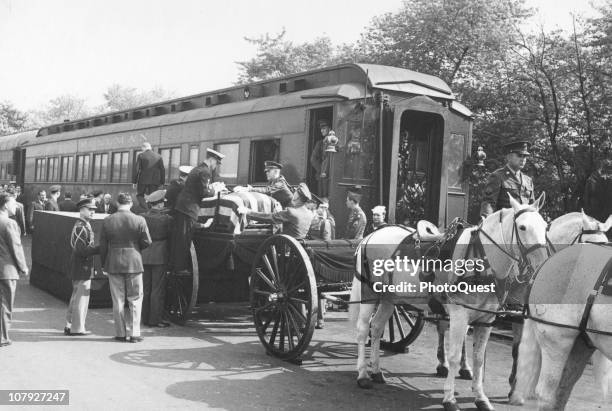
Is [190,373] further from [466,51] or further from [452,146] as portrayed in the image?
[466,51]

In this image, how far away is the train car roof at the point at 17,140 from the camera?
26.8m

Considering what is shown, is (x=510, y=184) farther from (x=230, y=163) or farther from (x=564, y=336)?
(x=230, y=163)

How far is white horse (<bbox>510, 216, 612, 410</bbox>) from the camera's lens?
12.7 ft

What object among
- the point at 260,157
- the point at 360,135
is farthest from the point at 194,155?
the point at 360,135

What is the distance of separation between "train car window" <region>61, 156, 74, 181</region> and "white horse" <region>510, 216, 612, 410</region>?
1873 cm

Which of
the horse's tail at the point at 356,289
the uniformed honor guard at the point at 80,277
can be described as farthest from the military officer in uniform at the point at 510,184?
the uniformed honor guard at the point at 80,277

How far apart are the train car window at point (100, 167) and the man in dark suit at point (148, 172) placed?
17.2 feet

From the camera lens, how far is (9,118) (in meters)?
60.1

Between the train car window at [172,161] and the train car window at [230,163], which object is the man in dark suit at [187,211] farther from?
the train car window at [172,161]

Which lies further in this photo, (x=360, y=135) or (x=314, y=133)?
(x=314, y=133)

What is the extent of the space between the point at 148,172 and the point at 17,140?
61.2ft

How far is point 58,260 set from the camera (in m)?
9.94

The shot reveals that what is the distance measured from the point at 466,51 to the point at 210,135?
52.3 ft

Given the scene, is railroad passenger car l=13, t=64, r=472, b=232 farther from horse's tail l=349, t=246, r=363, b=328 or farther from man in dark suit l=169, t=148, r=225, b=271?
horse's tail l=349, t=246, r=363, b=328
